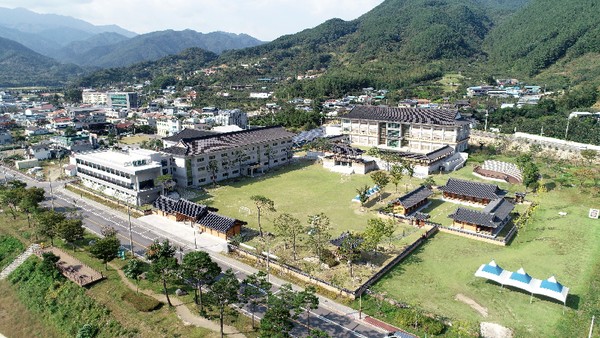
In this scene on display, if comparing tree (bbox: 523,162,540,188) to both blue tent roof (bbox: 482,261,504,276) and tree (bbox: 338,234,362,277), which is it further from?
tree (bbox: 338,234,362,277)

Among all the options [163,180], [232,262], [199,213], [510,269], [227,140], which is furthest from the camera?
[227,140]

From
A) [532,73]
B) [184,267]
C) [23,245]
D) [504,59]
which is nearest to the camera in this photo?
[184,267]

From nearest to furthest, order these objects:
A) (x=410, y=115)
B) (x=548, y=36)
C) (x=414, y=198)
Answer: (x=414, y=198) → (x=410, y=115) → (x=548, y=36)

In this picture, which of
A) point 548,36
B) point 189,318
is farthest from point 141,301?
point 548,36

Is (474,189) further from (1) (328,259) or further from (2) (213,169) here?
(2) (213,169)

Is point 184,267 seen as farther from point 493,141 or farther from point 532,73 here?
point 532,73

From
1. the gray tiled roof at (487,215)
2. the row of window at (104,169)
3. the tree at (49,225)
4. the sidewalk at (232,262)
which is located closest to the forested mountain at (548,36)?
the gray tiled roof at (487,215)

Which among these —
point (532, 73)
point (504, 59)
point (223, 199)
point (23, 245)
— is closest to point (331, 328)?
point (223, 199)
